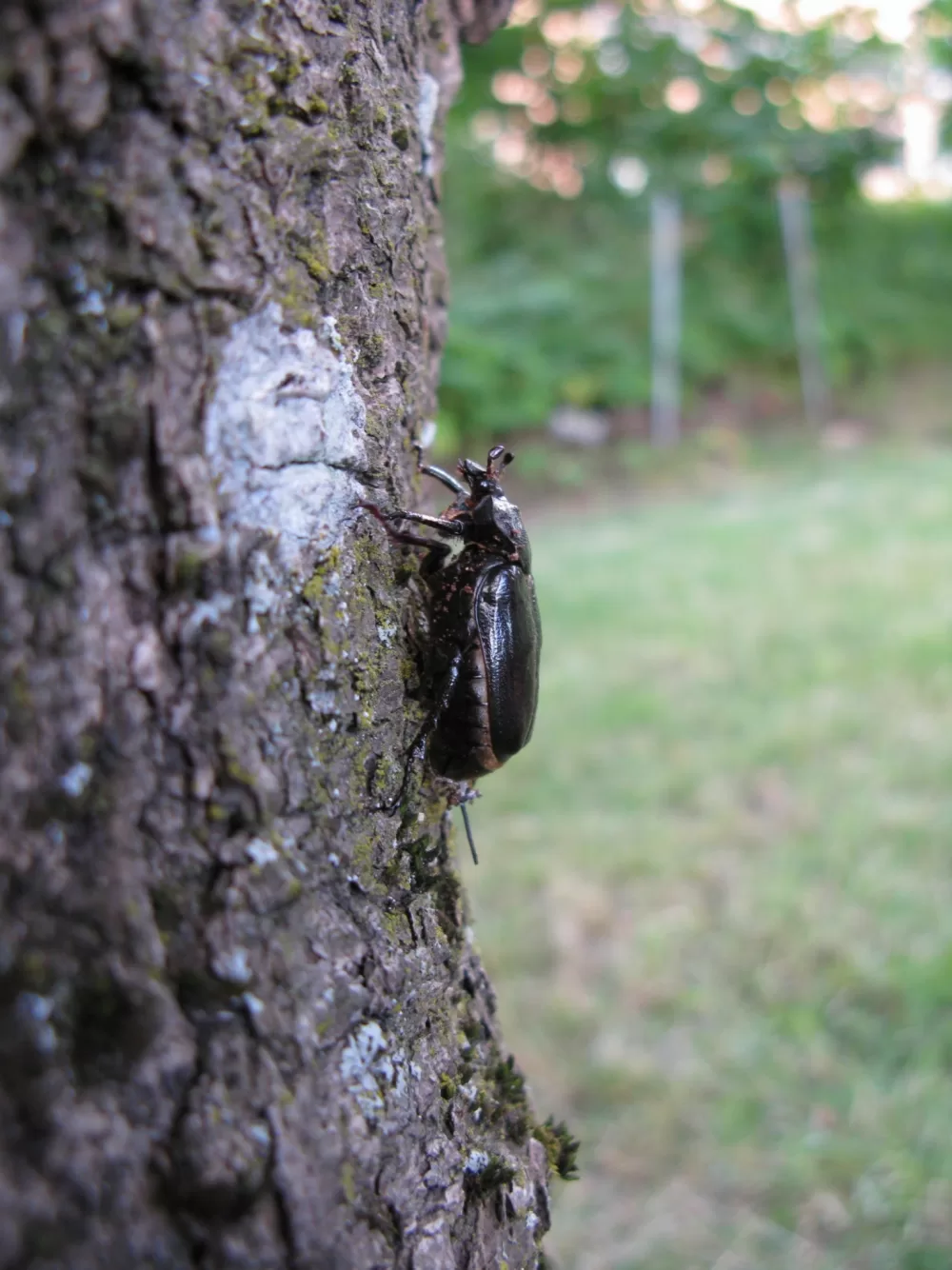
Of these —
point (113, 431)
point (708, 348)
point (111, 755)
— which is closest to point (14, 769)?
point (111, 755)

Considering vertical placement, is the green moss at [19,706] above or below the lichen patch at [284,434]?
below

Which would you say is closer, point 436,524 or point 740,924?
point 436,524

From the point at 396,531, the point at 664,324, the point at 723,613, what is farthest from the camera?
the point at 664,324

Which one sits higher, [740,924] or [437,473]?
[740,924]

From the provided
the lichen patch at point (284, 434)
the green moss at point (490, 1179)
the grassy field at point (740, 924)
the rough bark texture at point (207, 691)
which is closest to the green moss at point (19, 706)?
the rough bark texture at point (207, 691)

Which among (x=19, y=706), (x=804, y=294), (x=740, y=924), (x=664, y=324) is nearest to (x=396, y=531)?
(x=19, y=706)

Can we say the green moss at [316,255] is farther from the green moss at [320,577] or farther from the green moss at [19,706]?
the green moss at [19,706]

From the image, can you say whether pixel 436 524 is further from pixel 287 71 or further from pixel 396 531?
pixel 287 71
